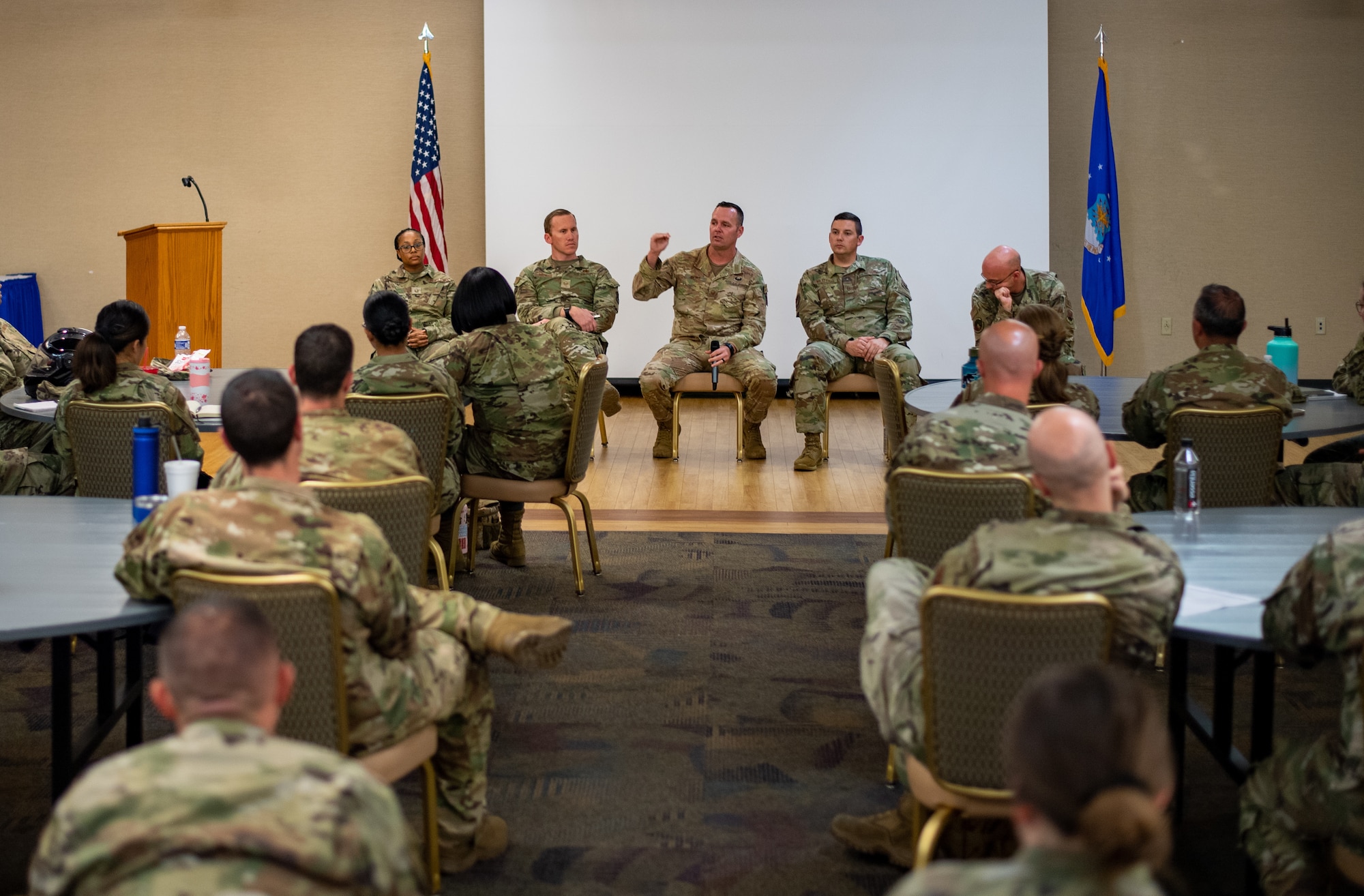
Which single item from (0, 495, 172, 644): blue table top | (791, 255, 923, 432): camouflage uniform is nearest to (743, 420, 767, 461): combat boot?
(791, 255, 923, 432): camouflage uniform

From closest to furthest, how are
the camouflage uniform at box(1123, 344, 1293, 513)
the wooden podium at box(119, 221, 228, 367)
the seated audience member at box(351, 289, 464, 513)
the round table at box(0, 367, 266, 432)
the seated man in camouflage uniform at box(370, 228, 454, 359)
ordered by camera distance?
the camouflage uniform at box(1123, 344, 1293, 513)
the seated audience member at box(351, 289, 464, 513)
the round table at box(0, 367, 266, 432)
the wooden podium at box(119, 221, 228, 367)
the seated man in camouflage uniform at box(370, 228, 454, 359)

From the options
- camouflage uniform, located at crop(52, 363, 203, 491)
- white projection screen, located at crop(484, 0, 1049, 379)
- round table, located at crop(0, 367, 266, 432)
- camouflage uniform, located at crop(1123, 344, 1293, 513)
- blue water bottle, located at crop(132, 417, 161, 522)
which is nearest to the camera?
blue water bottle, located at crop(132, 417, 161, 522)

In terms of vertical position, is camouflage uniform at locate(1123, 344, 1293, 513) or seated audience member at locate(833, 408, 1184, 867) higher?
camouflage uniform at locate(1123, 344, 1293, 513)

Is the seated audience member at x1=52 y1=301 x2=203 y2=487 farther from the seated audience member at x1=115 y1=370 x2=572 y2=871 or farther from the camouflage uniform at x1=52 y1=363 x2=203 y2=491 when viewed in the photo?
the seated audience member at x1=115 y1=370 x2=572 y2=871

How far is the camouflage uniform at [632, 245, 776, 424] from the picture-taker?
7523 mm

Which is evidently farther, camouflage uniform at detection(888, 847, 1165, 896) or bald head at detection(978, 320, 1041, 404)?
bald head at detection(978, 320, 1041, 404)

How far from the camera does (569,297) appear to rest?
792 cm

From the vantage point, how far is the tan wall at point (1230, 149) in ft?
31.6

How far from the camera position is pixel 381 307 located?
14.4ft

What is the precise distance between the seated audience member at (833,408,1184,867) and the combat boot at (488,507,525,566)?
2936 millimetres

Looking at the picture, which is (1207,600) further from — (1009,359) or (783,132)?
(783,132)

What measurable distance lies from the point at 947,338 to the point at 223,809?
346 inches

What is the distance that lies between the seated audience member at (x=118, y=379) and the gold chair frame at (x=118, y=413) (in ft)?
0.08

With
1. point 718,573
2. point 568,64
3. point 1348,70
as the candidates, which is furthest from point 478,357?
point 1348,70
